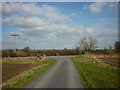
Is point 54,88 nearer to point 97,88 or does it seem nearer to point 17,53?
point 97,88

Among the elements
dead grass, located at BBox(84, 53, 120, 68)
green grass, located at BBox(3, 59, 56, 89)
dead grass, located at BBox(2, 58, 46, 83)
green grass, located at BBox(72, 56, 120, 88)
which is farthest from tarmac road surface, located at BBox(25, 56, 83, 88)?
dead grass, located at BBox(84, 53, 120, 68)

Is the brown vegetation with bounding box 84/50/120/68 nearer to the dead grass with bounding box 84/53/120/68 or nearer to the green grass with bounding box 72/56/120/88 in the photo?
the dead grass with bounding box 84/53/120/68

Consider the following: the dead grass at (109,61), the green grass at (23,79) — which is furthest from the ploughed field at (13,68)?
the dead grass at (109,61)

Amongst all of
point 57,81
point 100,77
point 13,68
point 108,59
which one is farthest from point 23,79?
point 108,59

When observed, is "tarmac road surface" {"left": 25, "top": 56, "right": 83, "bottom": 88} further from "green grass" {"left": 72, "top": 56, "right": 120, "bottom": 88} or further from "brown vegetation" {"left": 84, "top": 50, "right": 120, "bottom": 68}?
"brown vegetation" {"left": 84, "top": 50, "right": 120, "bottom": 68}

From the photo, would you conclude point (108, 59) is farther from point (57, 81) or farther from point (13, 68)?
point (57, 81)

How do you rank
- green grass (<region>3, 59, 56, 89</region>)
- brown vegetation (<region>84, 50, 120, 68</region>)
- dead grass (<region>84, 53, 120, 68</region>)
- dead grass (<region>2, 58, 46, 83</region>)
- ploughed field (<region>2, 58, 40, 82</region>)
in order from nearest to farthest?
green grass (<region>3, 59, 56, 89</region>) < dead grass (<region>2, 58, 46, 83</region>) < ploughed field (<region>2, 58, 40, 82</region>) < dead grass (<region>84, 53, 120, 68</region>) < brown vegetation (<region>84, 50, 120, 68</region>)

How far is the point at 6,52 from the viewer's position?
57.9 m

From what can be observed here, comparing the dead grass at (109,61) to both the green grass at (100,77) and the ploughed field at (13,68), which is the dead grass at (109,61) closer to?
the green grass at (100,77)

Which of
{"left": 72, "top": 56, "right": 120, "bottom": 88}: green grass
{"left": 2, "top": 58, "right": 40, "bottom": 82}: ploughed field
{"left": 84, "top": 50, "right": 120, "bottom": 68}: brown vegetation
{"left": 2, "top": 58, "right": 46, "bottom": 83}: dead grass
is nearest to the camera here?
{"left": 72, "top": 56, "right": 120, "bottom": 88}: green grass

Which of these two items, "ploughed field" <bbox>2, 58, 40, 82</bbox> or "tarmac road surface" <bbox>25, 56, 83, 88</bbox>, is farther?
"ploughed field" <bbox>2, 58, 40, 82</bbox>

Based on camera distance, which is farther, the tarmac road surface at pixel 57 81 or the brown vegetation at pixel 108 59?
the brown vegetation at pixel 108 59

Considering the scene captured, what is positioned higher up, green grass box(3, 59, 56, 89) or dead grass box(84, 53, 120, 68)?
green grass box(3, 59, 56, 89)

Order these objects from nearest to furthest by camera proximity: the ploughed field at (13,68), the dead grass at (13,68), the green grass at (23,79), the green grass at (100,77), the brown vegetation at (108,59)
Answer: the green grass at (100,77)
the green grass at (23,79)
the dead grass at (13,68)
the ploughed field at (13,68)
the brown vegetation at (108,59)
